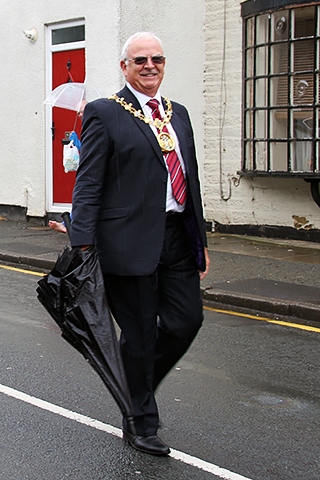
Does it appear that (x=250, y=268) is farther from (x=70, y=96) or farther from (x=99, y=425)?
(x=99, y=425)

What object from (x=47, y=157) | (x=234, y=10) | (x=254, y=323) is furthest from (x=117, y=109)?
(x=47, y=157)

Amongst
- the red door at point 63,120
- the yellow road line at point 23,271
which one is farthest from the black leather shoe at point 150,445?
the red door at point 63,120

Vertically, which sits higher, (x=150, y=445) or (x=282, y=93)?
(x=282, y=93)

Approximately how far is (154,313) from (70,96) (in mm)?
7678

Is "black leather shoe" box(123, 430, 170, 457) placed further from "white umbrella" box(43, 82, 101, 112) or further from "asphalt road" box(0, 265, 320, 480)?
"white umbrella" box(43, 82, 101, 112)

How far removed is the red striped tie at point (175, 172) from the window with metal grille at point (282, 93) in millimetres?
7196

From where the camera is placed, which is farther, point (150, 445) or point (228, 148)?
point (228, 148)

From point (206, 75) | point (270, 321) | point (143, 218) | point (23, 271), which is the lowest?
point (270, 321)

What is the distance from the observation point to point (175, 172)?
428cm

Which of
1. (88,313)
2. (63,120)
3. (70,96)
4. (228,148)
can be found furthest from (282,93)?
(88,313)

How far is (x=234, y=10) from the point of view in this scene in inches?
486

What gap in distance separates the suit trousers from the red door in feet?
32.0

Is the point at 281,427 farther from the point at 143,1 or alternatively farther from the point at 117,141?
the point at 143,1

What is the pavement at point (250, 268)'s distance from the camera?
8094mm
